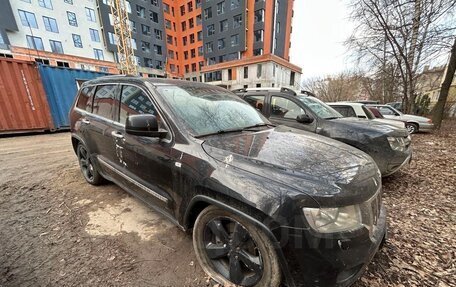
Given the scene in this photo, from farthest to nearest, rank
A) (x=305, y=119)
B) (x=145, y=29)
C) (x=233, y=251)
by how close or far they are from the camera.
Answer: (x=145, y=29) < (x=305, y=119) < (x=233, y=251)

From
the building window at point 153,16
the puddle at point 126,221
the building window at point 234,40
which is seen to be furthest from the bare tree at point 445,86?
the building window at point 153,16

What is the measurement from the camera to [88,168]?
151 inches

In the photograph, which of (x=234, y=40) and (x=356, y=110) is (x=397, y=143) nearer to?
(x=356, y=110)

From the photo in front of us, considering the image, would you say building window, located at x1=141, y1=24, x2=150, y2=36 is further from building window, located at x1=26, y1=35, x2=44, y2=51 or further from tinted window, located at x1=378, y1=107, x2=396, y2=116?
tinted window, located at x1=378, y1=107, x2=396, y2=116

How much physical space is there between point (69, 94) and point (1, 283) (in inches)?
402

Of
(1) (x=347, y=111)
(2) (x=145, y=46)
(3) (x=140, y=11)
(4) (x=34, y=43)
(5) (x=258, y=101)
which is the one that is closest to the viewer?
(5) (x=258, y=101)

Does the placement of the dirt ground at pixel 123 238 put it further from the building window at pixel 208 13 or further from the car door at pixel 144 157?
the building window at pixel 208 13

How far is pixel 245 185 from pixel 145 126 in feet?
3.70

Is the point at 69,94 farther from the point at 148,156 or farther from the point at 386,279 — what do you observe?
the point at 386,279

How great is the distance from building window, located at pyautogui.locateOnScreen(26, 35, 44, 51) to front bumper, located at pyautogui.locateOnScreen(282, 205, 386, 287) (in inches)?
1481

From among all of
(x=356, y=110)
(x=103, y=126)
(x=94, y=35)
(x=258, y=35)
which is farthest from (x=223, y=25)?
(x=103, y=126)

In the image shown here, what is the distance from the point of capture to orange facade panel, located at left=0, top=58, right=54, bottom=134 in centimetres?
803

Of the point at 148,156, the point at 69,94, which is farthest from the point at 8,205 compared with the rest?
the point at 69,94

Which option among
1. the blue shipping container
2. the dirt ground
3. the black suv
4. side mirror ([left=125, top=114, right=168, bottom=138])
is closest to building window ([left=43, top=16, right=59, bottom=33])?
the blue shipping container
